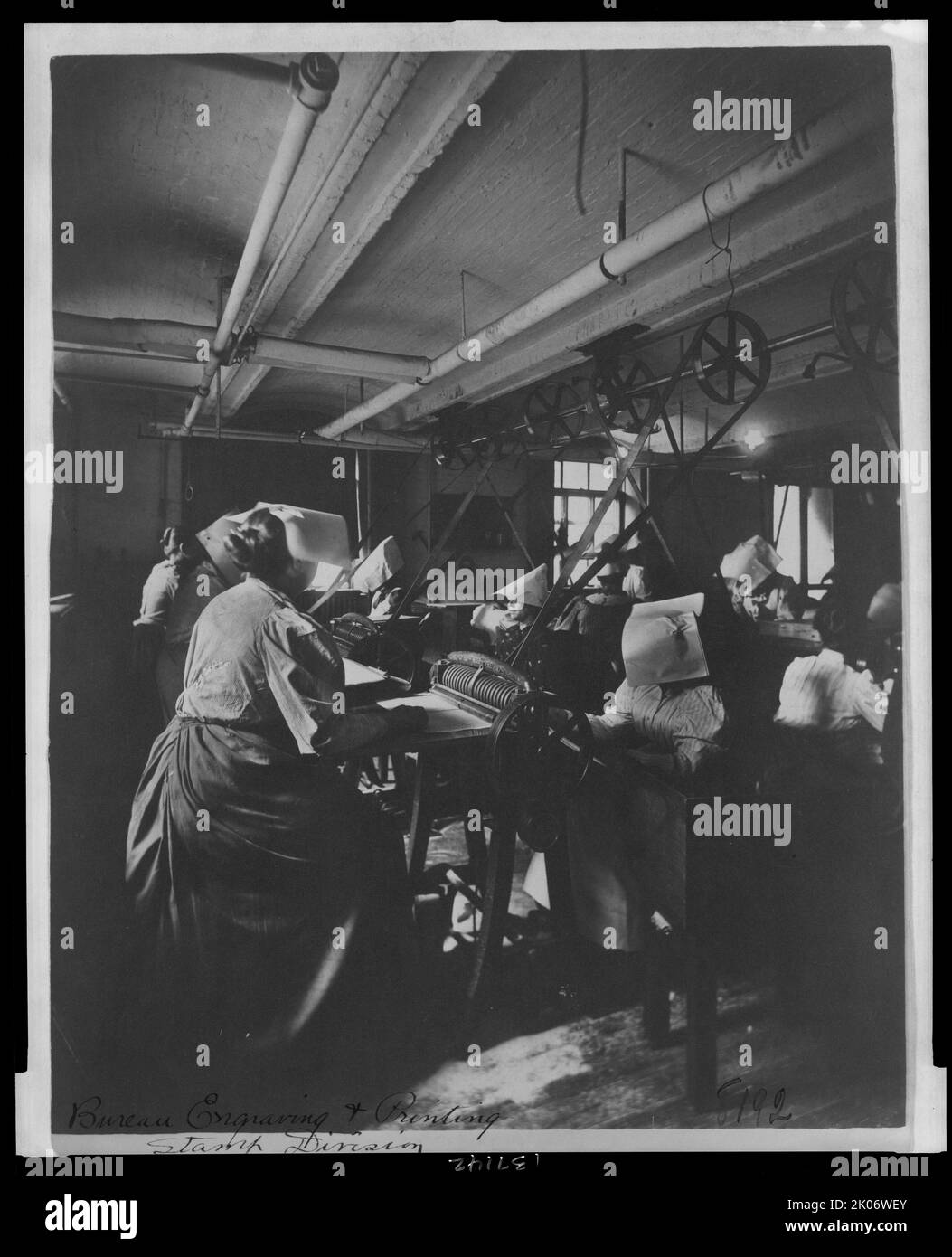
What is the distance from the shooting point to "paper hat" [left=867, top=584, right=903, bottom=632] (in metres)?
2.17

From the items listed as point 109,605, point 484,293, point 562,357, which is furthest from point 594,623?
point 109,605

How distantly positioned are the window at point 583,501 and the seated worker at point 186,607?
79 cm

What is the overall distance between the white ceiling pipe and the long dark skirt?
870 mm

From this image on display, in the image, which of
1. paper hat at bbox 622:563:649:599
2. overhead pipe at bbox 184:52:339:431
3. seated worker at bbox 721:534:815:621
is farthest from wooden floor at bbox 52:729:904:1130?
overhead pipe at bbox 184:52:339:431

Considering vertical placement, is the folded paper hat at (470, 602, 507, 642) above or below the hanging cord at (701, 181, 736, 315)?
below

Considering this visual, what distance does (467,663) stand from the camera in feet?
7.10

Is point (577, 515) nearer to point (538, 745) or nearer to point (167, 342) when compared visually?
point (538, 745)

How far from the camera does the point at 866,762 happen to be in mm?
2186

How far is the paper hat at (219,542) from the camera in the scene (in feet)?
7.02

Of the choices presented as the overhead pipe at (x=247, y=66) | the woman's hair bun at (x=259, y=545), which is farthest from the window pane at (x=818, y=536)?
the overhead pipe at (x=247, y=66)

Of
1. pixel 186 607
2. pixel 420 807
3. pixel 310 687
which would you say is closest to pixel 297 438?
pixel 186 607

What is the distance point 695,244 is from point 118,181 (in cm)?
133

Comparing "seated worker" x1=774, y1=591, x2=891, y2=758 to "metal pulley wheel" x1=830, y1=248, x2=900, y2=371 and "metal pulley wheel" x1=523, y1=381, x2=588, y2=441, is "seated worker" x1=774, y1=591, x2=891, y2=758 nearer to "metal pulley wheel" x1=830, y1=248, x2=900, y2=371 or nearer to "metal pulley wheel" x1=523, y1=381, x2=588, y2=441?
"metal pulley wheel" x1=830, y1=248, x2=900, y2=371

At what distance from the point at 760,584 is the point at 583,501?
0.46m
